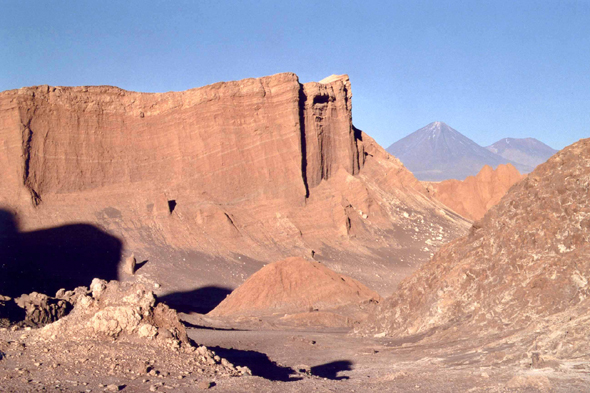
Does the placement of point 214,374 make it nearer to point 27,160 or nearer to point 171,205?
point 171,205

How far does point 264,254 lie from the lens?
34.9 m

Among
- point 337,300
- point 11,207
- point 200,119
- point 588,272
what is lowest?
point 337,300

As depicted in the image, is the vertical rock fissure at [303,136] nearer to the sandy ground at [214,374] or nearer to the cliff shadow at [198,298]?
the cliff shadow at [198,298]

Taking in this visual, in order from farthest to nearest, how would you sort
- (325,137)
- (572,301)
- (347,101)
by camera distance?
(347,101), (325,137), (572,301)

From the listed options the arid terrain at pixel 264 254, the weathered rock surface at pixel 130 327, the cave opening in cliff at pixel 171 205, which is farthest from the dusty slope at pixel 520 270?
the cave opening in cliff at pixel 171 205

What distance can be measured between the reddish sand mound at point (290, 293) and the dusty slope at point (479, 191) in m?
35.4

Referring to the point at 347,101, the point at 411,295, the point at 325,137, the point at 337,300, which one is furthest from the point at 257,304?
the point at 347,101

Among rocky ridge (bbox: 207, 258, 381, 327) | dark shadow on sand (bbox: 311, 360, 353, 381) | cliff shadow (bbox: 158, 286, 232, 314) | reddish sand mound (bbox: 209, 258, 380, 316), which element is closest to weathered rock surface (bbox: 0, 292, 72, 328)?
rocky ridge (bbox: 207, 258, 381, 327)

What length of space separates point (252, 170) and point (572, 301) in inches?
1135

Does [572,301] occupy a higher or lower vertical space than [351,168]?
lower

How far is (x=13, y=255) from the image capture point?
28.7m

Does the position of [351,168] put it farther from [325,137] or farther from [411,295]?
[411,295]

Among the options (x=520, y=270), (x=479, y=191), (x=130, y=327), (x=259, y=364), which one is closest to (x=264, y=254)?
(x=259, y=364)

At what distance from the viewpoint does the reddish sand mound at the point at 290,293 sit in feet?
80.2
